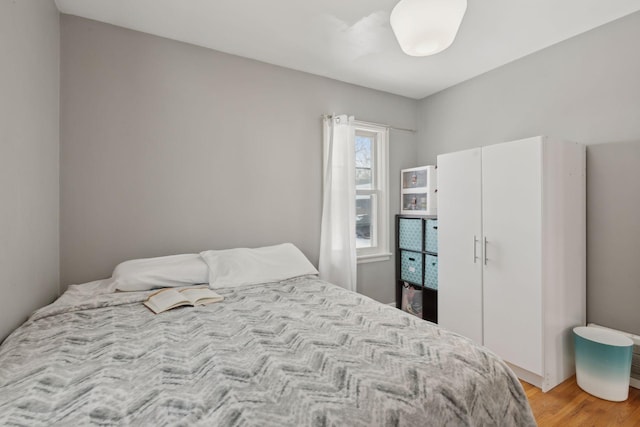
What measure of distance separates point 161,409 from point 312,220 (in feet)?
7.28

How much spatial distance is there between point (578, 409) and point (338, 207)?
225 cm

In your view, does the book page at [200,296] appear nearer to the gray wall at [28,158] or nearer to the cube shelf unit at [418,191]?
the gray wall at [28,158]

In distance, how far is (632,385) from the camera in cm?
203

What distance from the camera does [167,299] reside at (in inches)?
68.6

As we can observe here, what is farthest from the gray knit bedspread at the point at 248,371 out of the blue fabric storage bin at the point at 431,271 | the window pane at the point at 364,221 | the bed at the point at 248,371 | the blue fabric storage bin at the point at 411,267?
the window pane at the point at 364,221

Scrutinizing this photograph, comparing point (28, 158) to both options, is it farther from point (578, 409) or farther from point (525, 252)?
point (578, 409)

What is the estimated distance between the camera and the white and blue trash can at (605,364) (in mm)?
1858

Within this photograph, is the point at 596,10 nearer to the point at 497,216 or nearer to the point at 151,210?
the point at 497,216

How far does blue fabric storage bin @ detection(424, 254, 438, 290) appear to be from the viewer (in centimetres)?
297

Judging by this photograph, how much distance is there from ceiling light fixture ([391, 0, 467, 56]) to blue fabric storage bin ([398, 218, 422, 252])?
81.6 inches

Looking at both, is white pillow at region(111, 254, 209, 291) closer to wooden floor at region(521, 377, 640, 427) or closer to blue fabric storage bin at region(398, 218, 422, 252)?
blue fabric storage bin at region(398, 218, 422, 252)

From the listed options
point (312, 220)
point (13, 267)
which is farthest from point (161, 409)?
point (312, 220)

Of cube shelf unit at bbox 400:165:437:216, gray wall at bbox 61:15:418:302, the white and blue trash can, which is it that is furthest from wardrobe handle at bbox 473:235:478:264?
gray wall at bbox 61:15:418:302

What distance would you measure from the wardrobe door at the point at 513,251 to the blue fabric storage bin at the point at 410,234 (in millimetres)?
850
